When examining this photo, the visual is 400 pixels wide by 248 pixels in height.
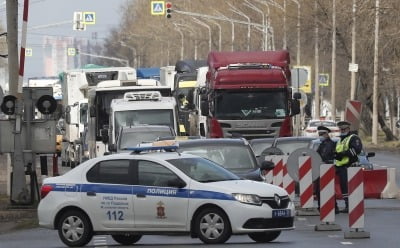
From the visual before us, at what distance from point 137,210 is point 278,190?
200 cm

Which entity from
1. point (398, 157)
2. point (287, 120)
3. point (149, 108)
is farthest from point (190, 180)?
point (398, 157)

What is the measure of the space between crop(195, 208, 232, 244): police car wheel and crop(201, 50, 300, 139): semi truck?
19.6 m

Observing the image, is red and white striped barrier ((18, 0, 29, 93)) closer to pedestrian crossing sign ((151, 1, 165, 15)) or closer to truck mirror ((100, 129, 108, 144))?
truck mirror ((100, 129, 108, 144))

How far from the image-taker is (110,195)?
66.0 feet

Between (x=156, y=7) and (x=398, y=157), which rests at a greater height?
(x=156, y=7)

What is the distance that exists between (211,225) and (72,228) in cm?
207

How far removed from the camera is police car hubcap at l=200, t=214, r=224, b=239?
1962 cm

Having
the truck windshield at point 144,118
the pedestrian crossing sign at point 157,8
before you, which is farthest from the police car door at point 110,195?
the pedestrian crossing sign at point 157,8

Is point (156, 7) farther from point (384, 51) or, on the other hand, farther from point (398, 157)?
point (398, 157)


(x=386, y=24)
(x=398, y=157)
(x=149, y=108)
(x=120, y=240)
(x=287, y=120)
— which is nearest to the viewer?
(x=120, y=240)

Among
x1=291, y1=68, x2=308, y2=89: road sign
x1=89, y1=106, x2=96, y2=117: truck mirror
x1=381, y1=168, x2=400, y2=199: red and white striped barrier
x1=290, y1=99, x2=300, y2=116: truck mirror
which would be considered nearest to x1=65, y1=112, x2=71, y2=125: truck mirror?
x1=291, y1=68, x2=308, y2=89: road sign

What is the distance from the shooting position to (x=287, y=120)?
39.8 meters

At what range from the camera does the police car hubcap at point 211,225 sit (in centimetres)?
1962

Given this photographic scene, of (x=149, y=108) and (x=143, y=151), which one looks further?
(x=149, y=108)
